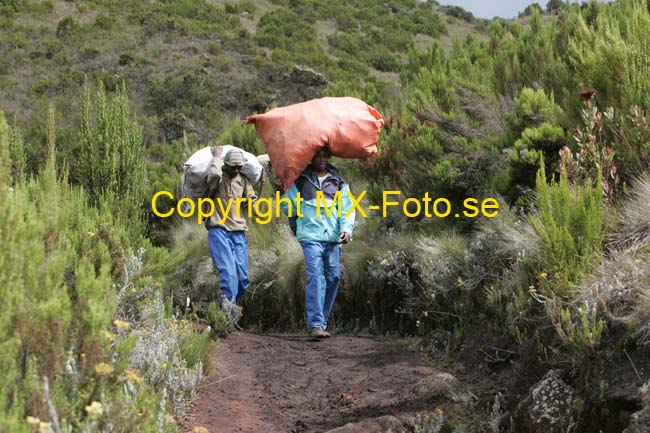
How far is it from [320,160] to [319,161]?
0.04ft

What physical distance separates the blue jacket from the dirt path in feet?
3.46

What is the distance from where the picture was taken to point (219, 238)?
7535 millimetres

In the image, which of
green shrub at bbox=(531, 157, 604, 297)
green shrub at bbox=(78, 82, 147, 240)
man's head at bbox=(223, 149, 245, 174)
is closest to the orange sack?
man's head at bbox=(223, 149, 245, 174)

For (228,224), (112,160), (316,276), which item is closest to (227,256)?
(228,224)

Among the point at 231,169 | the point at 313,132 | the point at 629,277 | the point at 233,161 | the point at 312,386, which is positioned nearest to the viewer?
the point at 629,277

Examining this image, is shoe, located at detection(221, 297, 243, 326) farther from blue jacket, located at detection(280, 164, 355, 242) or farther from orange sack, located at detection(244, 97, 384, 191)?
orange sack, located at detection(244, 97, 384, 191)

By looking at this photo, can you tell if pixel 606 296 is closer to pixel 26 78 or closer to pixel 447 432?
pixel 447 432

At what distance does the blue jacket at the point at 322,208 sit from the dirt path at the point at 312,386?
1.05m

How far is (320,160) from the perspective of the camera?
721 centimetres

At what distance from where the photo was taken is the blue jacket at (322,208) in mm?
7121

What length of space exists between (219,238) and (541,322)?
149 inches

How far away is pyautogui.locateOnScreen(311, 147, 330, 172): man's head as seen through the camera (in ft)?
23.6

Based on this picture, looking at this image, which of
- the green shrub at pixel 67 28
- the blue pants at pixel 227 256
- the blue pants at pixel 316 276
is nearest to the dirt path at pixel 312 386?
the blue pants at pixel 316 276

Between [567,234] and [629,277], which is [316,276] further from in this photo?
[629,277]
